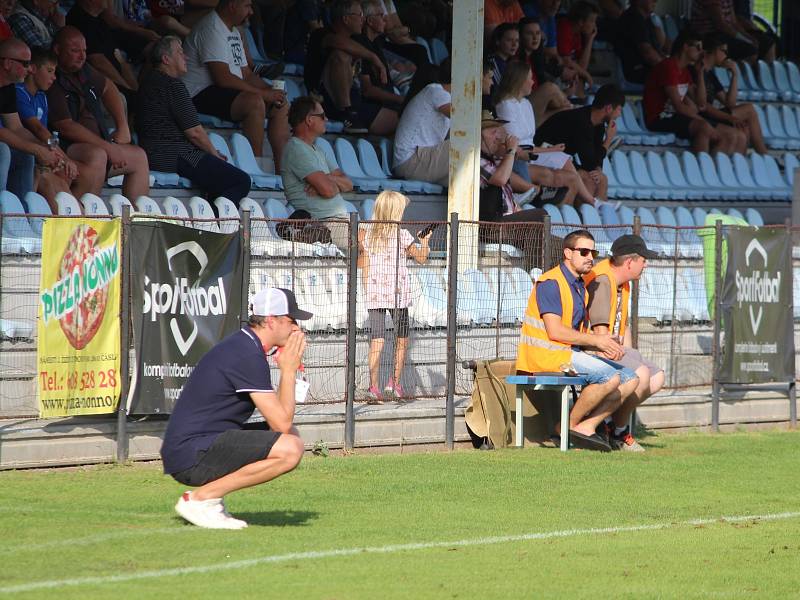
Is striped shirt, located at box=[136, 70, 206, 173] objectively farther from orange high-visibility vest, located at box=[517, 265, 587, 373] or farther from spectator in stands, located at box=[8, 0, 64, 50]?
orange high-visibility vest, located at box=[517, 265, 587, 373]

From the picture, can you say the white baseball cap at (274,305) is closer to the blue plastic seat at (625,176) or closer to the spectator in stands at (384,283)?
the spectator in stands at (384,283)

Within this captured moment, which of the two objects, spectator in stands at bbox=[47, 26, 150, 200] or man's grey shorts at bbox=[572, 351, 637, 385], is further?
spectator in stands at bbox=[47, 26, 150, 200]

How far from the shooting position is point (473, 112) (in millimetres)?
15156

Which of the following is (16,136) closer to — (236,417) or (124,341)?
(124,341)

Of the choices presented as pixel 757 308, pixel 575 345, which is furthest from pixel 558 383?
pixel 757 308

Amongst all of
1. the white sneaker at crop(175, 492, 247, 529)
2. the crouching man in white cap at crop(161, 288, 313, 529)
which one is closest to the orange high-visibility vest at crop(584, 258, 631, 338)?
the crouching man in white cap at crop(161, 288, 313, 529)

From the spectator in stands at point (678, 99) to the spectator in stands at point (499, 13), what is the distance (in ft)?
8.51

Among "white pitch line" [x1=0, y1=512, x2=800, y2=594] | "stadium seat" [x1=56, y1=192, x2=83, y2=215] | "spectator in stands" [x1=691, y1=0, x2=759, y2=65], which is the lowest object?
"white pitch line" [x1=0, y1=512, x2=800, y2=594]

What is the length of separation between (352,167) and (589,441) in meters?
5.90

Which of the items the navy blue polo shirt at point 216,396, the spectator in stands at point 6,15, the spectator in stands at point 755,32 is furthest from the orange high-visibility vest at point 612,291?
the spectator in stands at point 755,32

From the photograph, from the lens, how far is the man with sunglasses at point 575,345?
11805mm

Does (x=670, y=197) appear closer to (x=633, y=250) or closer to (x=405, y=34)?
(x=405, y=34)

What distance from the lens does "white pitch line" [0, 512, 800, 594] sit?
664 cm

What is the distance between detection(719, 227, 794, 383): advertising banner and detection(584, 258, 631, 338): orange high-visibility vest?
6.04ft
